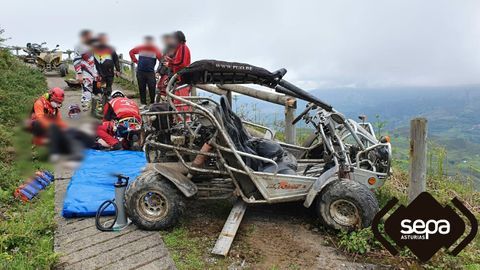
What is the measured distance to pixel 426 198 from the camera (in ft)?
11.8

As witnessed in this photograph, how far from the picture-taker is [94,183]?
5.51 meters

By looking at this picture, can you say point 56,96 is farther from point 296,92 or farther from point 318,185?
point 318,185

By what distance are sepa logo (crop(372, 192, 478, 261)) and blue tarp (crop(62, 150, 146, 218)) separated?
280 cm

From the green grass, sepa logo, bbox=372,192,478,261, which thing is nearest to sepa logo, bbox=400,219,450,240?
sepa logo, bbox=372,192,478,261

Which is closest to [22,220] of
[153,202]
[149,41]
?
[153,202]

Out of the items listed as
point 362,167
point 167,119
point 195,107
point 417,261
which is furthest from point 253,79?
point 417,261

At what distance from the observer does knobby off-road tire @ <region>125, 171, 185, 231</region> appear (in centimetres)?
443

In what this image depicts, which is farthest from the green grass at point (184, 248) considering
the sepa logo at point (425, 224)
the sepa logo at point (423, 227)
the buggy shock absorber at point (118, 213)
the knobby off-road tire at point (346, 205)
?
the sepa logo at point (423, 227)

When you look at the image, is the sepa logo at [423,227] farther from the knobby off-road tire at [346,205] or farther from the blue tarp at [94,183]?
the blue tarp at [94,183]

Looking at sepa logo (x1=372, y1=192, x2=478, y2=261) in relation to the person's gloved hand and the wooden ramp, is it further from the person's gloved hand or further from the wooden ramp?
the person's gloved hand

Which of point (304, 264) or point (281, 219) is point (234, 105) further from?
point (304, 264)

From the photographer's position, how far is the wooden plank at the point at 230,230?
4.01m

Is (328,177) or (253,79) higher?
(253,79)

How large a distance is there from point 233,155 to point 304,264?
1.34 metres
